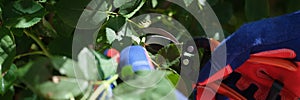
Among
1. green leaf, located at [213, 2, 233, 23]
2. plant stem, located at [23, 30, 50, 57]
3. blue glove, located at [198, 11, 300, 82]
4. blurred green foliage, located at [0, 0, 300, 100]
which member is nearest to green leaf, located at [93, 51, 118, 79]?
blurred green foliage, located at [0, 0, 300, 100]

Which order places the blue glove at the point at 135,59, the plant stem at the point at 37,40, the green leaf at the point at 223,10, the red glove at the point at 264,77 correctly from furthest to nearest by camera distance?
the green leaf at the point at 223,10, the plant stem at the point at 37,40, the red glove at the point at 264,77, the blue glove at the point at 135,59

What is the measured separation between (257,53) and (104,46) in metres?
0.18

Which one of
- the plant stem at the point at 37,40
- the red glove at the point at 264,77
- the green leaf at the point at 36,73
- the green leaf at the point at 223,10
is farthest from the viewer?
the green leaf at the point at 223,10

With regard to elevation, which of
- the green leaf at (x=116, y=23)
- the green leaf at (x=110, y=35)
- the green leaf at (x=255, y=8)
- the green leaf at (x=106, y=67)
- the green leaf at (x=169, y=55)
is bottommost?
the green leaf at (x=255, y=8)

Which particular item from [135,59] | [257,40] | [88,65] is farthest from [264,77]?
[88,65]

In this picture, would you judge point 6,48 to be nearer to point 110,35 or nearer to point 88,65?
point 110,35

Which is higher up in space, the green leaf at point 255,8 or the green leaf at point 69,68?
the green leaf at point 69,68

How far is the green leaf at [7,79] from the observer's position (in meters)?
0.60

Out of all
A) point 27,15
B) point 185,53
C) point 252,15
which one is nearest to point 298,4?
point 252,15

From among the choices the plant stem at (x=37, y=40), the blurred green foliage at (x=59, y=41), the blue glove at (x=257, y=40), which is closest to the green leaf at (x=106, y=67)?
the blurred green foliage at (x=59, y=41)

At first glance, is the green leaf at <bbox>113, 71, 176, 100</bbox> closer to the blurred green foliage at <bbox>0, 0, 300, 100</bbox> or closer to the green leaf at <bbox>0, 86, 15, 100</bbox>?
the blurred green foliage at <bbox>0, 0, 300, 100</bbox>

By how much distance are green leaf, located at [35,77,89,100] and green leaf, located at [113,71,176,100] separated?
1.1 inches

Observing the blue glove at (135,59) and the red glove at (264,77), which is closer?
the blue glove at (135,59)

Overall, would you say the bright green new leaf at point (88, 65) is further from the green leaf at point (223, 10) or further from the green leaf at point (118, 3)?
the green leaf at point (223, 10)
